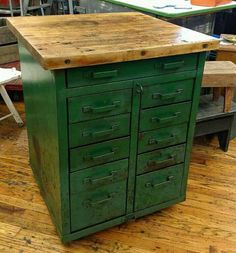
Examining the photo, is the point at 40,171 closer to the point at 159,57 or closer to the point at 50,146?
the point at 50,146

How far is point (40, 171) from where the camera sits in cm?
186

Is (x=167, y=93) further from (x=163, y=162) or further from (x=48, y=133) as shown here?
(x=48, y=133)

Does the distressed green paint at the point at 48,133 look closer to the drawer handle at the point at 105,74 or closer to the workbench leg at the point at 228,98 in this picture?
the drawer handle at the point at 105,74

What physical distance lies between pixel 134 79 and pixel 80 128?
0.96 ft

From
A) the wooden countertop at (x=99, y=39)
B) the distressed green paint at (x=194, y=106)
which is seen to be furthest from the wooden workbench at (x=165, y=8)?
the distressed green paint at (x=194, y=106)

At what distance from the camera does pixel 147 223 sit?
1814 mm

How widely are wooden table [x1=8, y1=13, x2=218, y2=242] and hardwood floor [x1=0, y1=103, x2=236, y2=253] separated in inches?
3.8

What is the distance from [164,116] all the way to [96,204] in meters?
0.50

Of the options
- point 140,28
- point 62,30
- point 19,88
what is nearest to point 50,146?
point 62,30

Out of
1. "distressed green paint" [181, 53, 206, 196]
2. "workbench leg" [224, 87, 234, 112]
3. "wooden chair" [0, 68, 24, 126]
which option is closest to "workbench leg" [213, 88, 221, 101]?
"workbench leg" [224, 87, 234, 112]

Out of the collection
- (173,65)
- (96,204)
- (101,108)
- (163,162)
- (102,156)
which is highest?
(173,65)

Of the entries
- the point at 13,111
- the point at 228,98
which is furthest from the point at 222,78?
the point at 13,111

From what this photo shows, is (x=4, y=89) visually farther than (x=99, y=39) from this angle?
Yes

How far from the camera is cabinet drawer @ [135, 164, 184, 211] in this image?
5.48 ft
